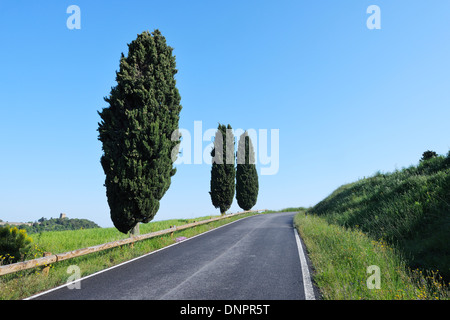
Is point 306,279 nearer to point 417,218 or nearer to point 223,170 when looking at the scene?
point 417,218

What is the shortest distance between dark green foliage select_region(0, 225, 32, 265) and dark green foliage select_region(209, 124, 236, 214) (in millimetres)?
20934

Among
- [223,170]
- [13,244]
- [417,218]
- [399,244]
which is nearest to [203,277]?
[13,244]

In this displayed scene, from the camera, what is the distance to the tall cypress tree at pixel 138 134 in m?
12.5

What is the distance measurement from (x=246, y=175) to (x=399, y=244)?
27.2m

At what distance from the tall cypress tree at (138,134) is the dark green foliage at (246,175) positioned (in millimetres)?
22421

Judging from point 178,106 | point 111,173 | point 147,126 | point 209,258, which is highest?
point 178,106

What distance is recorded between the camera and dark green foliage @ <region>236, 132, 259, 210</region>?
3597cm

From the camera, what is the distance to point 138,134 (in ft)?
41.9

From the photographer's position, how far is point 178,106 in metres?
15.2

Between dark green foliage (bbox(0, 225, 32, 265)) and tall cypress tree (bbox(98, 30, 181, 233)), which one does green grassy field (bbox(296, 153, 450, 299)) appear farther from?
dark green foliage (bbox(0, 225, 32, 265))
